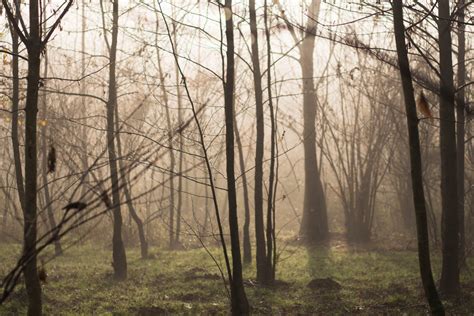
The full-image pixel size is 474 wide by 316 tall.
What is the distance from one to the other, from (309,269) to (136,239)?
8.06m

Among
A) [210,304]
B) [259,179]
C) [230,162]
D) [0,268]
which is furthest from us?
[0,268]

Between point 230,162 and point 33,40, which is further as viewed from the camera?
point 230,162

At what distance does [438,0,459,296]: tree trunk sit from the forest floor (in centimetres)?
37

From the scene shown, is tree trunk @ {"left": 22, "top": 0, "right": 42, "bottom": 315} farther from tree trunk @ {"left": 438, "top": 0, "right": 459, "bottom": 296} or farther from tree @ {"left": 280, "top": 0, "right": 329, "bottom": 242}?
tree @ {"left": 280, "top": 0, "right": 329, "bottom": 242}

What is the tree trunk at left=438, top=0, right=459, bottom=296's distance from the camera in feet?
28.3

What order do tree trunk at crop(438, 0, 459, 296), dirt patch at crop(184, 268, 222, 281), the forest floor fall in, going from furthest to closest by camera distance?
dirt patch at crop(184, 268, 222, 281) → the forest floor → tree trunk at crop(438, 0, 459, 296)

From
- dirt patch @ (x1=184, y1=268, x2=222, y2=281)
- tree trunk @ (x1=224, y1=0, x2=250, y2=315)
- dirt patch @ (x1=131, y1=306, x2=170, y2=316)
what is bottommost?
dirt patch @ (x1=131, y1=306, x2=170, y2=316)

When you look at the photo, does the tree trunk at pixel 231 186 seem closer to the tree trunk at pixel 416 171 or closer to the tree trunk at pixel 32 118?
the tree trunk at pixel 416 171

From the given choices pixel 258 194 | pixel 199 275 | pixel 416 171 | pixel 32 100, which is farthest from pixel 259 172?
pixel 32 100

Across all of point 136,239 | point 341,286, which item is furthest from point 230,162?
point 136,239

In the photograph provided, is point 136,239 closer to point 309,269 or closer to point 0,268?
point 0,268

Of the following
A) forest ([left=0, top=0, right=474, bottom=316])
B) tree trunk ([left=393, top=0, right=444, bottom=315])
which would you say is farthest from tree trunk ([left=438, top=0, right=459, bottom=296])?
tree trunk ([left=393, top=0, right=444, bottom=315])

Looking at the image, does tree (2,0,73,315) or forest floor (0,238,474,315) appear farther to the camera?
forest floor (0,238,474,315)

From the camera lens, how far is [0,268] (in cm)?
1306
